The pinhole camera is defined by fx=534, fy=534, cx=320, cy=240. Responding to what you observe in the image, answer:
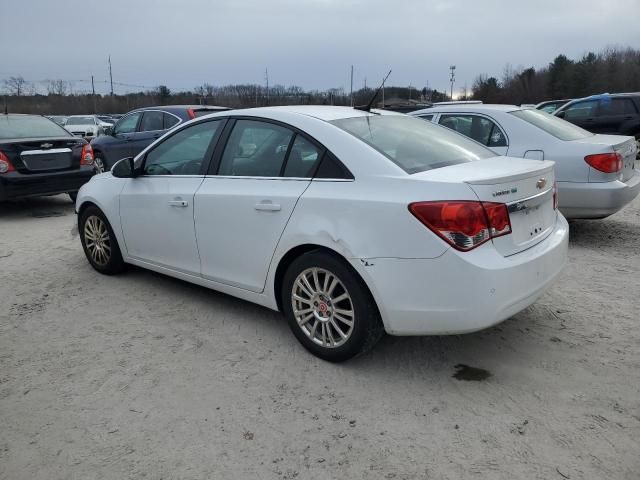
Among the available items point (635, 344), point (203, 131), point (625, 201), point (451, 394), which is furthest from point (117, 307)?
point (625, 201)

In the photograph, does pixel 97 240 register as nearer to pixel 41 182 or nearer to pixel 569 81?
pixel 41 182

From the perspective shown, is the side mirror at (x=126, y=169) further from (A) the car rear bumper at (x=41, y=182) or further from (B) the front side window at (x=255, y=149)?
(A) the car rear bumper at (x=41, y=182)

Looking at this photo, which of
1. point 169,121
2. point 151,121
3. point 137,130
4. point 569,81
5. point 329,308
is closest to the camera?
point 329,308

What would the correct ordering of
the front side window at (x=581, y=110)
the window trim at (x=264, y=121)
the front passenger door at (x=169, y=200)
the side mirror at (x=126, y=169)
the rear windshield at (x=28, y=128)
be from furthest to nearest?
the front side window at (x=581, y=110)
the rear windshield at (x=28, y=128)
the side mirror at (x=126, y=169)
the front passenger door at (x=169, y=200)
the window trim at (x=264, y=121)

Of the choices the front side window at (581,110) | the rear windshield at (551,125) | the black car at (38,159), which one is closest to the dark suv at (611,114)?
the front side window at (581,110)

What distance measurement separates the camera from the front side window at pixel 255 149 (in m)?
3.57

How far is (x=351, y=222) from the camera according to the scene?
3.01m

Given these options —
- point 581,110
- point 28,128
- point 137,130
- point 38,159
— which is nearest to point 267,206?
point 38,159

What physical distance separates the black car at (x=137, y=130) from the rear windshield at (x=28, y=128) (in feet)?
7.04

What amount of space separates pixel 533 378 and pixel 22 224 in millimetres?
7374

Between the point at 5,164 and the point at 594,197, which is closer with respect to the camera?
the point at 594,197

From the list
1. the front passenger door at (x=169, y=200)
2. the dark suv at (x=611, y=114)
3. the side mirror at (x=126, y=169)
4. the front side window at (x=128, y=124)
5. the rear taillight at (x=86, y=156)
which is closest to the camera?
the front passenger door at (x=169, y=200)

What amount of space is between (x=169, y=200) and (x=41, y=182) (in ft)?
16.4

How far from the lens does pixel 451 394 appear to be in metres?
2.95
